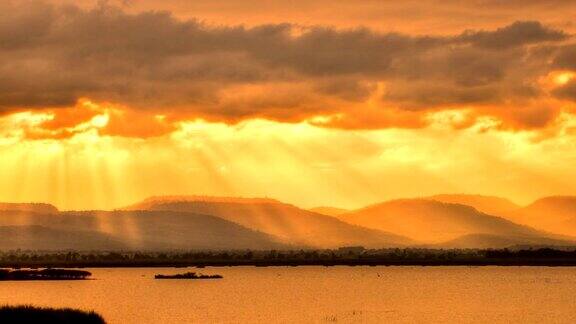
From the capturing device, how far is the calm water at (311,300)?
9456 centimetres

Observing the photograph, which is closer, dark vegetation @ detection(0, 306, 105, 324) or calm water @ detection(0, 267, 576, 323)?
dark vegetation @ detection(0, 306, 105, 324)

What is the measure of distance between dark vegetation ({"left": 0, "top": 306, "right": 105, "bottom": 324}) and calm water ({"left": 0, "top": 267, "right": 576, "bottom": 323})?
1616 centimetres

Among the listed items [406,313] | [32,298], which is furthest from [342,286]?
[406,313]

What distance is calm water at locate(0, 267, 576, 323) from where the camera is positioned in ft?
310

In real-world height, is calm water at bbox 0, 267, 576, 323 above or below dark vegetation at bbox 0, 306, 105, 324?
above

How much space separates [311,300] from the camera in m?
120

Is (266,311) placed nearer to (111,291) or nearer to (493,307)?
(493,307)

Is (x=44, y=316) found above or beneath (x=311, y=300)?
beneath

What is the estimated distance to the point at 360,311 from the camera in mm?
100812

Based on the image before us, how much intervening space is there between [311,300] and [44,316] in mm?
50901

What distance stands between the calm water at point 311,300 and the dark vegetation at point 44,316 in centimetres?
1616

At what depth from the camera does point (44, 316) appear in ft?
239

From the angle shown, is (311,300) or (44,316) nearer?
(44,316)

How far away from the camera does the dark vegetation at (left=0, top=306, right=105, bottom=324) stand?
72000 mm
